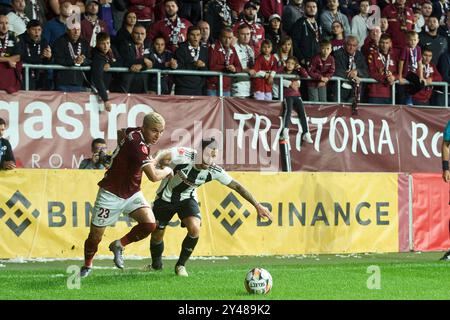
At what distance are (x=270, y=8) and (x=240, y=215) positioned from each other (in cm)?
564

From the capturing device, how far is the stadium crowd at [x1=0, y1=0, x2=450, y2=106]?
1827 centimetres

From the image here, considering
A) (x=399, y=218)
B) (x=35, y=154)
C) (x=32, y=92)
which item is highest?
(x=32, y=92)

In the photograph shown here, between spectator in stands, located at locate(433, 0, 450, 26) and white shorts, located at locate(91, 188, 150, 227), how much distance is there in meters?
13.3

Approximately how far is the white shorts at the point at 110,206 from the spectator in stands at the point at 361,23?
1044 centimetres

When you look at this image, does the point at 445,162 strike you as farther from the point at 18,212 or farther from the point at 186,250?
the point at 18,212

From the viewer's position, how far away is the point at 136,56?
18.8 metres

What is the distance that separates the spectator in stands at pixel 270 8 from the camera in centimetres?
2159

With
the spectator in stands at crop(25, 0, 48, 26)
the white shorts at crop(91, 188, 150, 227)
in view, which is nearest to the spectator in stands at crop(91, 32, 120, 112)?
the spectator in stands at crop(25, 0, 48, 26)

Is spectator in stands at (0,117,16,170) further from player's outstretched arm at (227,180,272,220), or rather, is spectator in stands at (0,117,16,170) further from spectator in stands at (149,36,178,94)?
player's outstretched arm at (227,180,272,220)

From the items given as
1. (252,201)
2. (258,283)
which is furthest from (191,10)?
(258,283)

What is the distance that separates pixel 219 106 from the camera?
1966cm

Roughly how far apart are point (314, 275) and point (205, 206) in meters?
4.32

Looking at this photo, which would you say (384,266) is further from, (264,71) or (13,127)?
(13,127)
